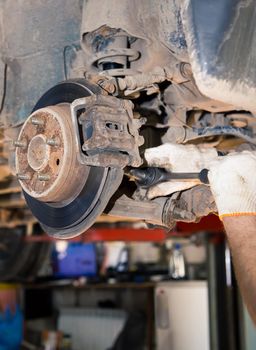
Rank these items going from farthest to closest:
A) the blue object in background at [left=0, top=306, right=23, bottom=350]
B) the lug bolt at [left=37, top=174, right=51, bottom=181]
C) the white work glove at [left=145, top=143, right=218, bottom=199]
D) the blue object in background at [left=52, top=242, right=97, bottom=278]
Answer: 1. the blue object in background at [left=52, top=242, right=97, bottom=278]
2. the blue object in background at [left=0, top=306, right=23, bottom=350]
3. the white work glove at [left=145, top=143, right=218, bottom=199]
4. the lug bolt at [left=37, top=174, right=51, bottom=181]

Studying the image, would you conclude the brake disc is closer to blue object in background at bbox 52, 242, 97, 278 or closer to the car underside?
the car underside

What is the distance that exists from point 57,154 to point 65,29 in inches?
13.7

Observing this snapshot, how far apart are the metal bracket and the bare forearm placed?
0.61 ft

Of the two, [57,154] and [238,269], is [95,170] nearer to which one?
[57,154]

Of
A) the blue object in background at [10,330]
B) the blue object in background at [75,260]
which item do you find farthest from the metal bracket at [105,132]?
the blue object in background at [75,260]

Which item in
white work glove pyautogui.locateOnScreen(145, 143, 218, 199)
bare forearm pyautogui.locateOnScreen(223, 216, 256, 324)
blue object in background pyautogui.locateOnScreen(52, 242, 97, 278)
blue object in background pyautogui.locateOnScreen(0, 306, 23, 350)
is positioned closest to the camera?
bare forearm pyautogui.locateOnScreen(223, 216, 256, 324)

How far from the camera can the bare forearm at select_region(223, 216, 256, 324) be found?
Answer: 2.39 feet

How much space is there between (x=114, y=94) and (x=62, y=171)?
17 centimetres

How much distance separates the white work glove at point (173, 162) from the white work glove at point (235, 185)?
0.35 feet

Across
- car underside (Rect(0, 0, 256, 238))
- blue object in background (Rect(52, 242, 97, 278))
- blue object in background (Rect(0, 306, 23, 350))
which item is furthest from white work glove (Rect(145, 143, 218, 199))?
blue object in background (Rect(52, 242, 97, 278))

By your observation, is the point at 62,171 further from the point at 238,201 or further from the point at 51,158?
the point at 238,201

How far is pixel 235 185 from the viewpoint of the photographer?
822 millimetres

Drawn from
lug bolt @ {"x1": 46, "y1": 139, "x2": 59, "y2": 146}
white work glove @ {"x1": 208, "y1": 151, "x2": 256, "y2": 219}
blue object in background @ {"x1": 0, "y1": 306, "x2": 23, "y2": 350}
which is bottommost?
blue object in background @ {"x1": 0, "y1": 306, "x2": 23, "y2": 350}

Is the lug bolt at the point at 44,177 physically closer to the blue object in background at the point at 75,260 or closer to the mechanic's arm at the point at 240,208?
the mechanic's arm at the point at 240,208
